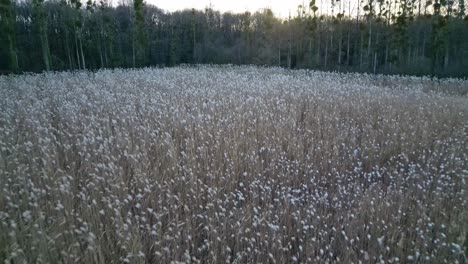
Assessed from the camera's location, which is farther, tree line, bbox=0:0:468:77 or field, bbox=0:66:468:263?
tree line, bbox=0:0:468:77

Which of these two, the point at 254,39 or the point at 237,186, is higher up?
the point at 254,39

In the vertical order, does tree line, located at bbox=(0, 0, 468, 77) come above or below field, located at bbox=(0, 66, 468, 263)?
above

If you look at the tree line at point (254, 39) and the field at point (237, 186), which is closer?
the field at point (237, 186)

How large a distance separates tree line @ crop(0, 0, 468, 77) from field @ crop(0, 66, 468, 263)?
20296 mm

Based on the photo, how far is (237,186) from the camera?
169 inches

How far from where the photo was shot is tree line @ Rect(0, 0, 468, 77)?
988 inches

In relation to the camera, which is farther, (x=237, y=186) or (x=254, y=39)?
(x=254, y=39)

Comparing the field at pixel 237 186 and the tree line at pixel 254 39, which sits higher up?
the tree line at pixel 254 39

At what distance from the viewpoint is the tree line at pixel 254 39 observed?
2509 cm

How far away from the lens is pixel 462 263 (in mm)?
2891

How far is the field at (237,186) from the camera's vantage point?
277 centimetres

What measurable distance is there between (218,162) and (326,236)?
2041mm

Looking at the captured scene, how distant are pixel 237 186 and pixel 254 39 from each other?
1410 inches

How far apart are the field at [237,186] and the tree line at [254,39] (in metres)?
20.3
